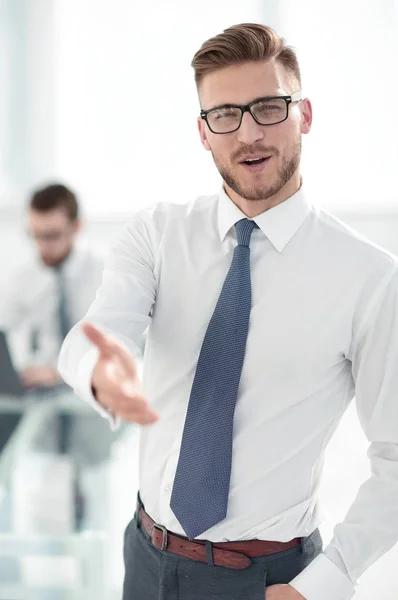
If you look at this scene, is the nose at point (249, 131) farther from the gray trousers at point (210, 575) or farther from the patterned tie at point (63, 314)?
the patterned tie at point (63, 314)

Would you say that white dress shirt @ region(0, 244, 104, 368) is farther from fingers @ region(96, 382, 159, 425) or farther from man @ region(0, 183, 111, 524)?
fingers @ region(96, 382, 159, 425)

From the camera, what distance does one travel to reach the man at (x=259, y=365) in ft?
4.05

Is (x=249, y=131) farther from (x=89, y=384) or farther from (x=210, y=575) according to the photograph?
(x=210, y=575)

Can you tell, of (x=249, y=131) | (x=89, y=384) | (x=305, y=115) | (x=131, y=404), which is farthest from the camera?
(x=305, y=115)

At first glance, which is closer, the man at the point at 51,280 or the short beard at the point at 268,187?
the short beard at the point at 268,187

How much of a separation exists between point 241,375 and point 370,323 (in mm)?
226

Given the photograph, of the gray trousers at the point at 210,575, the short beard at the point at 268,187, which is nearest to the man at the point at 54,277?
the gray trousers at the point at 210,575

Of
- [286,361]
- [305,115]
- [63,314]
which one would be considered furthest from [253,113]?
[63,314]

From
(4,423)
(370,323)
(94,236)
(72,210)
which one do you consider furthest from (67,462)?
(94,236)

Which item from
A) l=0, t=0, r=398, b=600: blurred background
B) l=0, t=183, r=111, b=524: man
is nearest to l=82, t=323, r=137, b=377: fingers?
l=0, t=183, r=111, b=524: man

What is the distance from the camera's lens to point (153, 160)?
533cm

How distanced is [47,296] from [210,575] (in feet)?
8.02

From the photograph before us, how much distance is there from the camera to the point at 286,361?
1.24 metres

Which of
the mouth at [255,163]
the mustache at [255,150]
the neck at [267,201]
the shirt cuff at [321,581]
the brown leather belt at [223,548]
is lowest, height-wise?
the shirt cuff at [321,581]
